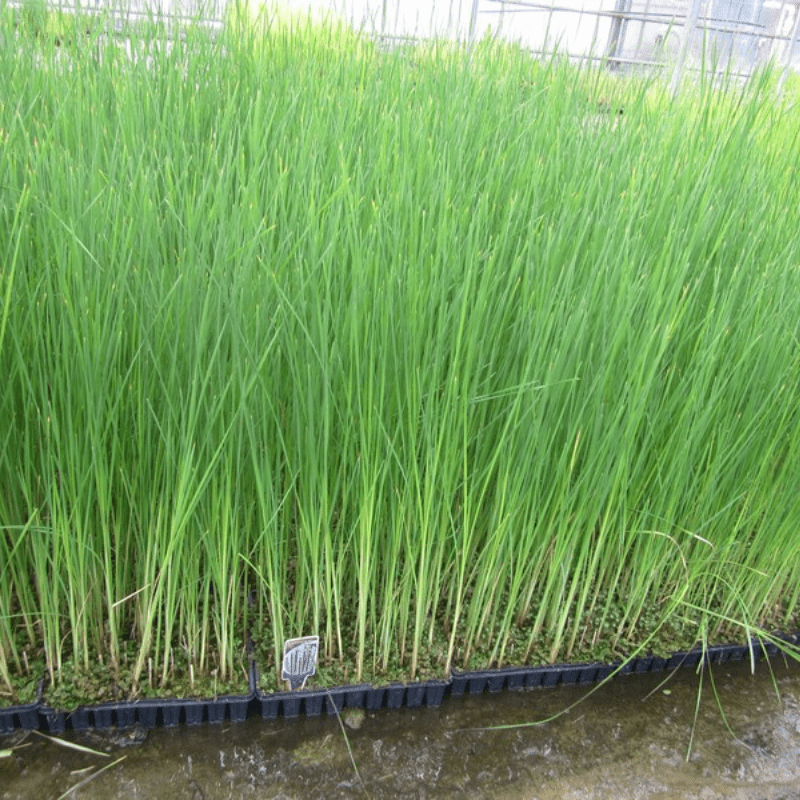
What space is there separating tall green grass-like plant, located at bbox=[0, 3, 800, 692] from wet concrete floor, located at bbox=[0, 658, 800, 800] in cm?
8

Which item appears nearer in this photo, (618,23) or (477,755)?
(477,755)

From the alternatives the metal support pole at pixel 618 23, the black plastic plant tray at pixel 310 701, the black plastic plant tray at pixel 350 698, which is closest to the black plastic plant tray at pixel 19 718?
the black plastic plant tray at pixel 310 701

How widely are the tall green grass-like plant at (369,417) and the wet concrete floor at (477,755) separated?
0.26ft

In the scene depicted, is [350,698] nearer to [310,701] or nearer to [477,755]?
[310,701]

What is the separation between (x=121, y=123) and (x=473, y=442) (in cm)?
90

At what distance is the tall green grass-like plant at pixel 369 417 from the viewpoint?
0.85 m

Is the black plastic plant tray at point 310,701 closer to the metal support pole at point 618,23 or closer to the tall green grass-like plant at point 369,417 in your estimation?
the tall green grass-like plant at point 369,417

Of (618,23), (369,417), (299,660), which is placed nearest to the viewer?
(369,417)

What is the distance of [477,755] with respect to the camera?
1.01 m

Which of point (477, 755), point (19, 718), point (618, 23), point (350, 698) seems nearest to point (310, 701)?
point (350, 698)

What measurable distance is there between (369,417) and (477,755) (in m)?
0.52

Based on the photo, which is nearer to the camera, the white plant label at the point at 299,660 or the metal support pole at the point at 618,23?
the white plant label at the point at 299,660

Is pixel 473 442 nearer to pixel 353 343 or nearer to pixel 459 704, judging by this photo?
pixel 353 343

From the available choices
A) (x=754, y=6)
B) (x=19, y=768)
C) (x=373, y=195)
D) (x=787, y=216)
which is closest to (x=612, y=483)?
(x=373, y=195)
